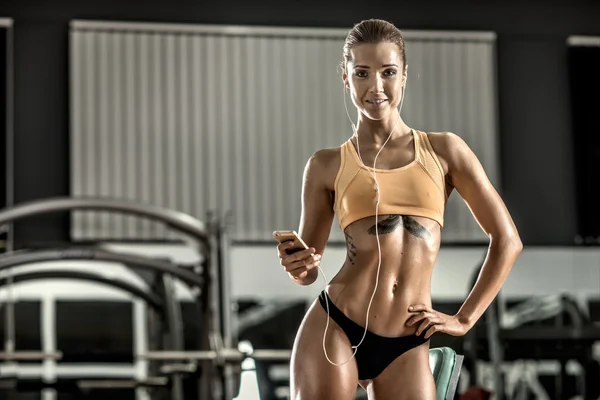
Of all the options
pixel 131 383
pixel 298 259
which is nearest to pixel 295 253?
pixel 298 259

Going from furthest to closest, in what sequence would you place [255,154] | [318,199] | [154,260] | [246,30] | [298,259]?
[246,30]
[255,154]
[154,260]
[318,199]
[298,259]

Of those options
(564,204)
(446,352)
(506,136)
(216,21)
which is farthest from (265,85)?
(446,352)

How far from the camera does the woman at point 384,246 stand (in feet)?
6.44

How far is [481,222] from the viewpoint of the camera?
2.07 m

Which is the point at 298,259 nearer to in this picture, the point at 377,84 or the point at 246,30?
the point at 377,84

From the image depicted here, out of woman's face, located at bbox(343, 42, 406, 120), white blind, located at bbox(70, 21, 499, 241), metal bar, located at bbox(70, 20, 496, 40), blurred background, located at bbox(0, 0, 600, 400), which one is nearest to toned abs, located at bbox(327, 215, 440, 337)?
woman's face, located at bbox(343, 42, 406, 120)

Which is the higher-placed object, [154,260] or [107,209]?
[107,209]

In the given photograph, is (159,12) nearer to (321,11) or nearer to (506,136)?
(321,11)

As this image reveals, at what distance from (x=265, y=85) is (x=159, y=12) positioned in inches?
35.3

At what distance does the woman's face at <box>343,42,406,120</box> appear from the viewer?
202 cm

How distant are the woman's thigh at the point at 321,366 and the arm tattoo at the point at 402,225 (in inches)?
7.9

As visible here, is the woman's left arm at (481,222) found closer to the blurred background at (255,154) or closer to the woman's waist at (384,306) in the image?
the woman's waist at (384,306)

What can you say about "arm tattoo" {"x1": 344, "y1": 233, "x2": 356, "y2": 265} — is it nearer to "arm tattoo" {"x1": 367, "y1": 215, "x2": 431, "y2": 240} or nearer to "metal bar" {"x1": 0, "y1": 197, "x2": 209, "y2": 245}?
"arm tattoo" {"x1": 367, "y1": 215, "x2": 431, "y2": 240}

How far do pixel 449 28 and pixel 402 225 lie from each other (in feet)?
18.2
